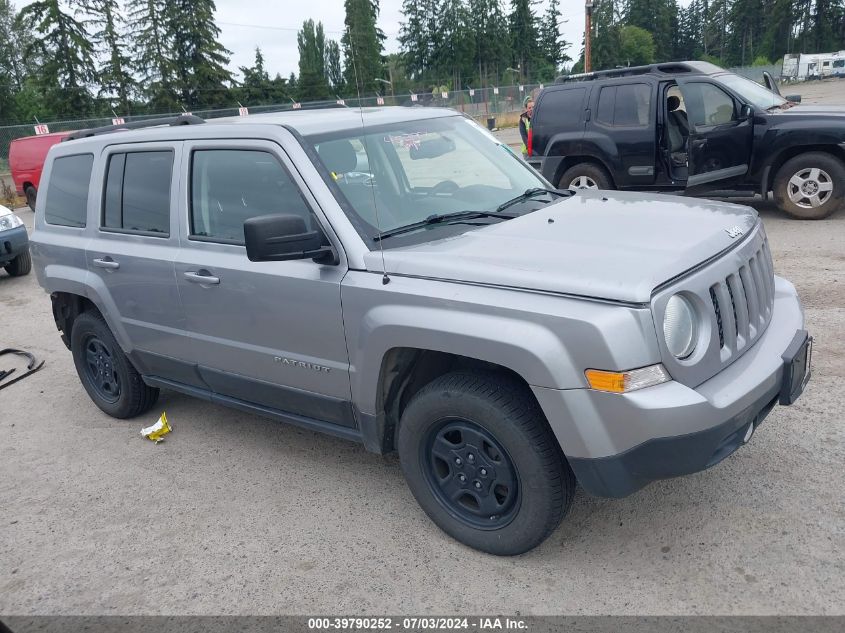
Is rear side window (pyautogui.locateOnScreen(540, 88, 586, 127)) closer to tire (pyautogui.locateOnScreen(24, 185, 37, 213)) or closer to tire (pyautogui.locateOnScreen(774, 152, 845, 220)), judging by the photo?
tire (pyautogui.locateOnScreen(774, 152, 845, 220))

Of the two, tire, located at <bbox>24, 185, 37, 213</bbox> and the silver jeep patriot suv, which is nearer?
the silver jeep patriot suv

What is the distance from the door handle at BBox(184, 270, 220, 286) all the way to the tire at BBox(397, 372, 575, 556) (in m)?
A: 1.32

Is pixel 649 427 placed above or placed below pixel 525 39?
below

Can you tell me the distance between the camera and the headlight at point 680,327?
2.73 metres

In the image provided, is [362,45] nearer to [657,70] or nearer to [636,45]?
[657,70]

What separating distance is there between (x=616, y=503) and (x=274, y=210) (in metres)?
2.25

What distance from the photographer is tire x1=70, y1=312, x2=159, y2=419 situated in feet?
16.4

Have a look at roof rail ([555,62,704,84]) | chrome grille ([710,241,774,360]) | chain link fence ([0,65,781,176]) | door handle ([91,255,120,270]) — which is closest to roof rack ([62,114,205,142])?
door handle ([91,255,120,270])

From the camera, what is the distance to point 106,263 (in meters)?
4.60

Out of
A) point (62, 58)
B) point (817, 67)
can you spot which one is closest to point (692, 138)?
point (62, 58)

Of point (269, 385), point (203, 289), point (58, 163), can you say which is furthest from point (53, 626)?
point (58, 163)

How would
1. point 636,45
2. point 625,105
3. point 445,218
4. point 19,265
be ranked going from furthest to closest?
point 636,45
point 19,265
point 625,105
point 445,218

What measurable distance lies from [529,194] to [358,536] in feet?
6.79

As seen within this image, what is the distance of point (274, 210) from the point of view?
3.72m
